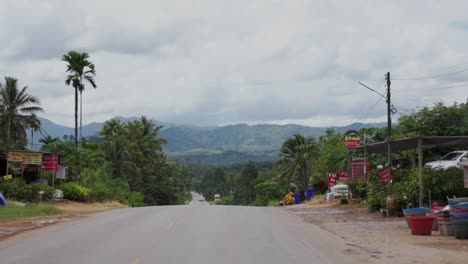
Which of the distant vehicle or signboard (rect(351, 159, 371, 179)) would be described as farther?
signboard (rect(351, 159, 371, 179))

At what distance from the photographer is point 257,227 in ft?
67.5

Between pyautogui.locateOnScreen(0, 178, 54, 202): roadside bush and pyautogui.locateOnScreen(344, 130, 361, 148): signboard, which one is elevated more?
pyautogui.locateOnScreen(344, 130, 361, 148): signboard

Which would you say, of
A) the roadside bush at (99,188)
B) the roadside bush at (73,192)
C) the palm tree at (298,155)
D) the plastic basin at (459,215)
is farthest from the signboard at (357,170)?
the palm tree at (298,155)

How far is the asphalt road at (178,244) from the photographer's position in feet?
41.1

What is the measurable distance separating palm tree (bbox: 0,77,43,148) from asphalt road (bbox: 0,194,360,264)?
45.1m

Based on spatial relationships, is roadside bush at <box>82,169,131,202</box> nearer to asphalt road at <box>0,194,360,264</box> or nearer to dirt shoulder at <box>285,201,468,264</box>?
asphalt road at <box>0,194,360,264</box>

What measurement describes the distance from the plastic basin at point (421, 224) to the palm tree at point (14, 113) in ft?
176

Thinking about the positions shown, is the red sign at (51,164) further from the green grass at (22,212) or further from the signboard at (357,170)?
the signboard at (357,170)

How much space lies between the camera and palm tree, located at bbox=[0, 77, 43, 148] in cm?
6309

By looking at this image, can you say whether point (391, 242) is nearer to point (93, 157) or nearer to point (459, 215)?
point (459, 215)

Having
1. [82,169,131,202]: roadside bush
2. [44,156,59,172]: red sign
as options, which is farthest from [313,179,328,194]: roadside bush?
[44,156,59,172]: red sign

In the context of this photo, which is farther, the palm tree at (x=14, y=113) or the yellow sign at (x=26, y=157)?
the palm tree at (x=14, y=113)

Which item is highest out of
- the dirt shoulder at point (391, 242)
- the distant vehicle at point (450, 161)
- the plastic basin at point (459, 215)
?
the distant vehicle at point (450, 161)

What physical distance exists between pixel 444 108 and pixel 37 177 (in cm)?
2789
